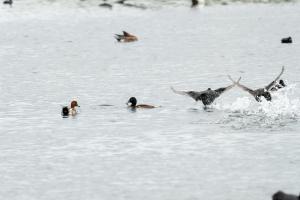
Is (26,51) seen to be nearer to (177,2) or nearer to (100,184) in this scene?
(100,184)

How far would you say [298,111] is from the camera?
1572 inches

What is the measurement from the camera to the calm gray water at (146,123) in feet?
92.1

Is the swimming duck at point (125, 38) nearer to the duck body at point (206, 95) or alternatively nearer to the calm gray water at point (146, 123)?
the calm gray water at point (146, 123)

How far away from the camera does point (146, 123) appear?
38.0 m

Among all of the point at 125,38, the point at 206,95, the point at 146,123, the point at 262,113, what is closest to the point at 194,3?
the point at 125,38

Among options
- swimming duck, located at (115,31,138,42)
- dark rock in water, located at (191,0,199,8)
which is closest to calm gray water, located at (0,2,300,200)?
swimming duck, located at (115,31,138,42)

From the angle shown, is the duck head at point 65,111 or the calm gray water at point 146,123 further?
the duck head at point 65,111

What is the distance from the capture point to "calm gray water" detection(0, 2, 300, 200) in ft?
92.1

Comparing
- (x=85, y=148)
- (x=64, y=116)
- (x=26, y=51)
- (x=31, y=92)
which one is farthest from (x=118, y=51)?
(x=85, y=148)

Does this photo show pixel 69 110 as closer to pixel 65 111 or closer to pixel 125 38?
pixel 65 111

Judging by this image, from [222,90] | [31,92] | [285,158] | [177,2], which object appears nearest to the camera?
[285,158]

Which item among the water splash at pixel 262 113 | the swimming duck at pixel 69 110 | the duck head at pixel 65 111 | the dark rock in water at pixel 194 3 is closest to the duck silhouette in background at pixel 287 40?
the water splash at pixel 262 113

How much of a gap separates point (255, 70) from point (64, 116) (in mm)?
19592

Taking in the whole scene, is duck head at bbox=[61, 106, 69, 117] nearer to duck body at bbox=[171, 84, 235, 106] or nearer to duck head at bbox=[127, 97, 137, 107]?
duck head at bbox=[127, 97, 137, 107]
